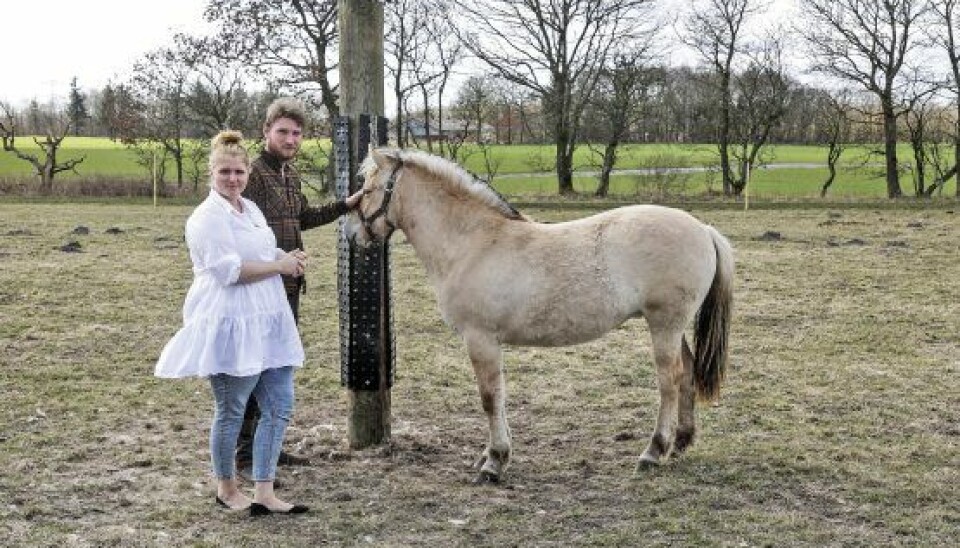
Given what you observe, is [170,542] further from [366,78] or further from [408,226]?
[366,78]

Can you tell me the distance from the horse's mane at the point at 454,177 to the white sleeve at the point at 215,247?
4.70 ft

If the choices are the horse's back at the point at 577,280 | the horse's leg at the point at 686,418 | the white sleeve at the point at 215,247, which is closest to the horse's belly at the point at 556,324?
the horse's back at the point at 577,280

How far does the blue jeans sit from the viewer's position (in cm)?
473

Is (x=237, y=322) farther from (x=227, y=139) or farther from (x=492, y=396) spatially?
(x=492, y=396)

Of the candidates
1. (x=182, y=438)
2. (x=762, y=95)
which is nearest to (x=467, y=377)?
(x=182, y=438)

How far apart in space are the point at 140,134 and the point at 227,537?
38.5 m

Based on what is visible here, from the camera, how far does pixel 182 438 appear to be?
638cm

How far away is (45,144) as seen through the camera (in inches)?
1575

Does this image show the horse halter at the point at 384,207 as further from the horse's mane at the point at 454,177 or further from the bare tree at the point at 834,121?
the bare tree at the point at 834,121

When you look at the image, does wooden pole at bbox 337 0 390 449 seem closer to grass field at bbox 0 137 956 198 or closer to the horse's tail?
the horse's tail

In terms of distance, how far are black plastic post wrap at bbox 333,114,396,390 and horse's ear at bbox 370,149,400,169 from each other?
389 millimetres

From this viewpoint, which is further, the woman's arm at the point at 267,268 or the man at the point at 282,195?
the man at the point at 282,195

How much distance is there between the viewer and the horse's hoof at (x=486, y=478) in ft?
17.9

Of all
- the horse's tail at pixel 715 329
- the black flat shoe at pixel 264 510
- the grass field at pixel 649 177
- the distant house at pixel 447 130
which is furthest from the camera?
the distant house at pixel 447 130
